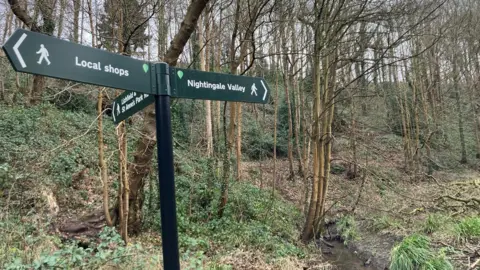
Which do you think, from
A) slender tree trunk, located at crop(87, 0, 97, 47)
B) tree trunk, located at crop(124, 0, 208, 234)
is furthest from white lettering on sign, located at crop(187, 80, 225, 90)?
slender tree trunk, located at crop(87, 0, 97, 47)

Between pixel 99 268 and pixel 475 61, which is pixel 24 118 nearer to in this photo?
pixel 99 268

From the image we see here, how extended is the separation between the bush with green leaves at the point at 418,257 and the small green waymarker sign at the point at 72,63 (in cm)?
510

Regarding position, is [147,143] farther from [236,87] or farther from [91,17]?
[236,87]

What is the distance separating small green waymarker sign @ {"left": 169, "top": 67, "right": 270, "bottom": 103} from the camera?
1.84 meters

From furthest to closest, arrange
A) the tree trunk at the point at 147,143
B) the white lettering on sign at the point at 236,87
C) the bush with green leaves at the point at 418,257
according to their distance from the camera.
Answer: the tree trunk at the point at 147,143, the bush with green leaves at the point at 418,257, the white lettering on sign at the point at 236,87

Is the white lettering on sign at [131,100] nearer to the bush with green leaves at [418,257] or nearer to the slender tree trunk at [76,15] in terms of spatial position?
the slender tree trunk at [76,15]

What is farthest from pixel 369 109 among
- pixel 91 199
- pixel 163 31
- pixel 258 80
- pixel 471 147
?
pixel 258 80

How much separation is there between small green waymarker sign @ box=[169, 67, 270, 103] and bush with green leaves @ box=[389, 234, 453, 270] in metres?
4.28

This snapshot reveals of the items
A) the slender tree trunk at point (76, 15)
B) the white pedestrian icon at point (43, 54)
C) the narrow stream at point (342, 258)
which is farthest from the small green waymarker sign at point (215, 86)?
the narrow stream at point (342, 258)

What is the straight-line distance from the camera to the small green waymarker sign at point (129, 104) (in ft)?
6.07

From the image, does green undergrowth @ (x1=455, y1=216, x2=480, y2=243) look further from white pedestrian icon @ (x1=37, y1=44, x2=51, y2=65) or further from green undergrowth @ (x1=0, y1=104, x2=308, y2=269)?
white pedestrian icon @ (x1=37, y1=44, x2=51, y2=65)

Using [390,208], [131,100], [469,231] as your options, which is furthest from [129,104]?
[390,208]

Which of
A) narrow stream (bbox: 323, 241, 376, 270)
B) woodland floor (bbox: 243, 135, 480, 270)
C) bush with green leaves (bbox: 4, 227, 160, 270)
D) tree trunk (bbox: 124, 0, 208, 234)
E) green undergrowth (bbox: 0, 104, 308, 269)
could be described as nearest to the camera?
bush with green leaves (bbox: 4, 227, 160, 270)

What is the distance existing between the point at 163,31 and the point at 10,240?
34.0 feet
